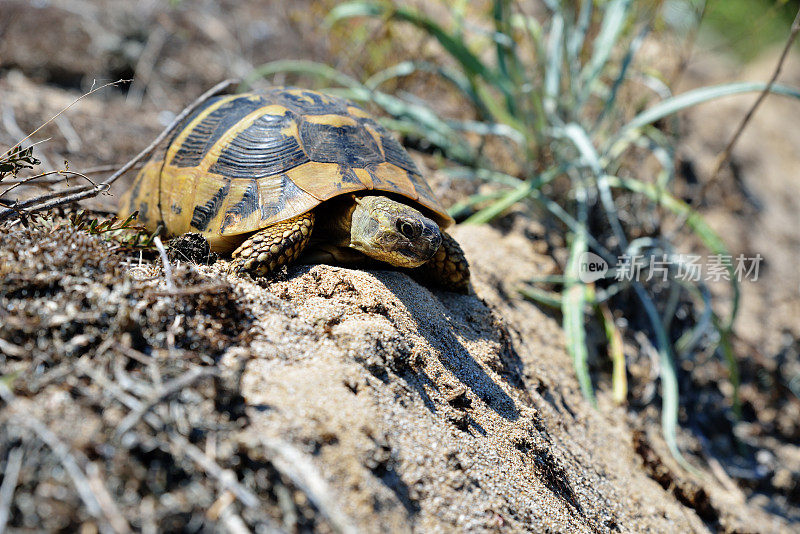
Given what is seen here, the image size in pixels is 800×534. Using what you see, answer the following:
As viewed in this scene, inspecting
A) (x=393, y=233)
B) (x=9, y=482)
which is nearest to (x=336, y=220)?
(x=393, y=233)

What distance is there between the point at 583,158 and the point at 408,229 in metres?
2.02

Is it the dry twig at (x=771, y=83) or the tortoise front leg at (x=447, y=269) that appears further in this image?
the dry twig at (x=771, y=83)

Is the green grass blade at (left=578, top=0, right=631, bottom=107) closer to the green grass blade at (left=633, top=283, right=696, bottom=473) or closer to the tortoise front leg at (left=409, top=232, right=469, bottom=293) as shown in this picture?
the green grass blade at (left=633, top=283, right=696, bottom=473)

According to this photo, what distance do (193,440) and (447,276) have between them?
5.01ft

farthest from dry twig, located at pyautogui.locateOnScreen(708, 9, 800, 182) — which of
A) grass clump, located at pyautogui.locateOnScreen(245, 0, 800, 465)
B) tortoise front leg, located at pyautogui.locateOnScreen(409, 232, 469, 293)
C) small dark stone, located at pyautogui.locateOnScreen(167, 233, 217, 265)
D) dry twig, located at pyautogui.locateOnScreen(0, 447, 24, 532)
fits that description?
dry twig, located at pyautogui.locateOnScreen(0, 447, 24, 532)

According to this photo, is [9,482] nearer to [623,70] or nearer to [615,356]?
[615,356]

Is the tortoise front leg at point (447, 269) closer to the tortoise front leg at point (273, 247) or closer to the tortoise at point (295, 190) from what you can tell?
the tortoise at point (295, 190)

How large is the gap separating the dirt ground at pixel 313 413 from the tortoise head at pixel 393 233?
0.14m

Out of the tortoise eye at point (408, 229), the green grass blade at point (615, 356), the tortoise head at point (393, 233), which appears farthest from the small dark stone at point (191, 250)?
the green grass blade at point (615, 356)

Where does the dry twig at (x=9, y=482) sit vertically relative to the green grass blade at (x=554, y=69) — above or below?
below

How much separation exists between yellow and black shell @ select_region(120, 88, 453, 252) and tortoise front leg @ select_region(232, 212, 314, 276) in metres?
0.05

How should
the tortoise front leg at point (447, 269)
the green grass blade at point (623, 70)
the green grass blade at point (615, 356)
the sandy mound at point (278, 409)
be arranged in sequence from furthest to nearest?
the green grass blade at point (623, 70) < the green grass blade at point (615, 356) < the tortoise front leg at point (447, 269) < the sandy mound at point (278, 409)

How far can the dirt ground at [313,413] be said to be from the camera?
129 cm

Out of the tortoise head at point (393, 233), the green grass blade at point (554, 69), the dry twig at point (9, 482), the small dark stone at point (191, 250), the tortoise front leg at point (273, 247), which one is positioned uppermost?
the green grass blade at point (554, 69)
